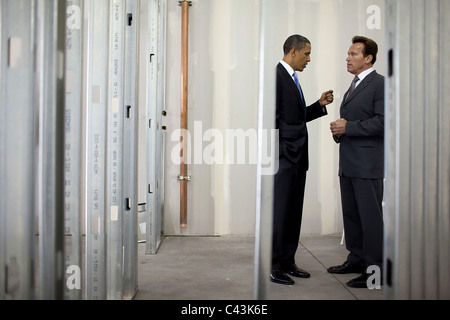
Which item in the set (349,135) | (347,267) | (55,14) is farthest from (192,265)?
(55,14)

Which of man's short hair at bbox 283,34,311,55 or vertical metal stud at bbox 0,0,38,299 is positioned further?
man's short hair at bbox 283,34,311,55

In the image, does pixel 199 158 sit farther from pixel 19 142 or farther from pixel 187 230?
pixel 19 142

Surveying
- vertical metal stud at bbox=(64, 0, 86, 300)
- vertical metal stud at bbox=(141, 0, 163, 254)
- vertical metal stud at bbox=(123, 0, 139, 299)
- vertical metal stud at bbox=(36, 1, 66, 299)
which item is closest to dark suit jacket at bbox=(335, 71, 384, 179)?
vertical metal stud at bbox=(123, 0, 139, 299)

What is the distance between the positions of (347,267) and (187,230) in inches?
63.6

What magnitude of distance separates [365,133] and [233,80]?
1707 millimetres

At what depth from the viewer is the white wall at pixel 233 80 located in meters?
3.73

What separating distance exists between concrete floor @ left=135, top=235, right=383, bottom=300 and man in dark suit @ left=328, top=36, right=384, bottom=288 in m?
0.19

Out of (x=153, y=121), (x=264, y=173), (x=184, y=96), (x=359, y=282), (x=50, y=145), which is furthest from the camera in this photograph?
(x=184, y=96)

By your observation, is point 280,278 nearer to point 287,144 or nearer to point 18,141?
point 287,144

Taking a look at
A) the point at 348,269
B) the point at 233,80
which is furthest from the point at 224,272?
the point at 233,80

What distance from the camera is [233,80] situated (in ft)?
12.3

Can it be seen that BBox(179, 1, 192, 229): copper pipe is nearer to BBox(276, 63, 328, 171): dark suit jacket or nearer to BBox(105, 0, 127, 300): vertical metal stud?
BBox(276, 63, 328, 171): dark suit jacket

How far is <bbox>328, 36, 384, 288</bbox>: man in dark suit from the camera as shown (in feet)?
7.68

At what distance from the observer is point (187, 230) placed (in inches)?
147
